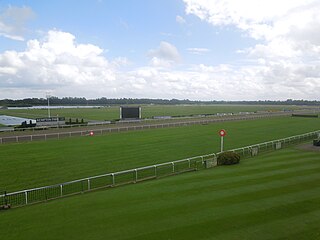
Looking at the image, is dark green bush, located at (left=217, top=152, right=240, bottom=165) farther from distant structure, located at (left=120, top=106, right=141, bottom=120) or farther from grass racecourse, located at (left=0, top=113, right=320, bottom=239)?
distant structure, located at (left=120, top=106, right=141, bottom=120)

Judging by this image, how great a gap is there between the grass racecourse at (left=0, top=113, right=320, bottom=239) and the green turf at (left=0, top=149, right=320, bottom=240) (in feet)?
0.09

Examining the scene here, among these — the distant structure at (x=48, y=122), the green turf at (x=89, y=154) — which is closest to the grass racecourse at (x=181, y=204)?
the green turf at (x=89, y=154)

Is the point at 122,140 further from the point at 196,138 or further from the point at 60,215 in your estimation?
the point at 60,215

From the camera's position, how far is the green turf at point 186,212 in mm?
8289

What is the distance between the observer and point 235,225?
868 centimetres

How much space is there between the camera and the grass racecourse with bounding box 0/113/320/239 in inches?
331

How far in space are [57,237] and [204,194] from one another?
5.78 meters

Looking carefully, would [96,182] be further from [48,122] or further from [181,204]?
[48,122]

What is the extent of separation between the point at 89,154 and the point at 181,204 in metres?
14.2

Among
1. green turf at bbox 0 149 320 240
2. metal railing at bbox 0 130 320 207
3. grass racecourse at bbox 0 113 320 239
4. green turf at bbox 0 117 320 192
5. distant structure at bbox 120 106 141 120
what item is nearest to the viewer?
green turf at bbox 0 149 320 240

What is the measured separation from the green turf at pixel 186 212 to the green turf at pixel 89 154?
562 centimetres

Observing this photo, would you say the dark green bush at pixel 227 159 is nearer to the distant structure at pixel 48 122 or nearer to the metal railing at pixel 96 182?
the metal railing at pixel 96 182

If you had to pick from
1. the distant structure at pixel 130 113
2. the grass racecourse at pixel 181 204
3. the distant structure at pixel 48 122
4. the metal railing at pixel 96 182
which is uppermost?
the distant structure at pixel 130 113

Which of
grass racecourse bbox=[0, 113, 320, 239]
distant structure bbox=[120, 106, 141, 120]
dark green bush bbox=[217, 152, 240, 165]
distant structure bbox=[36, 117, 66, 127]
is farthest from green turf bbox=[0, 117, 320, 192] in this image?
distant structure bbox=[120, 106, 141, 120]
